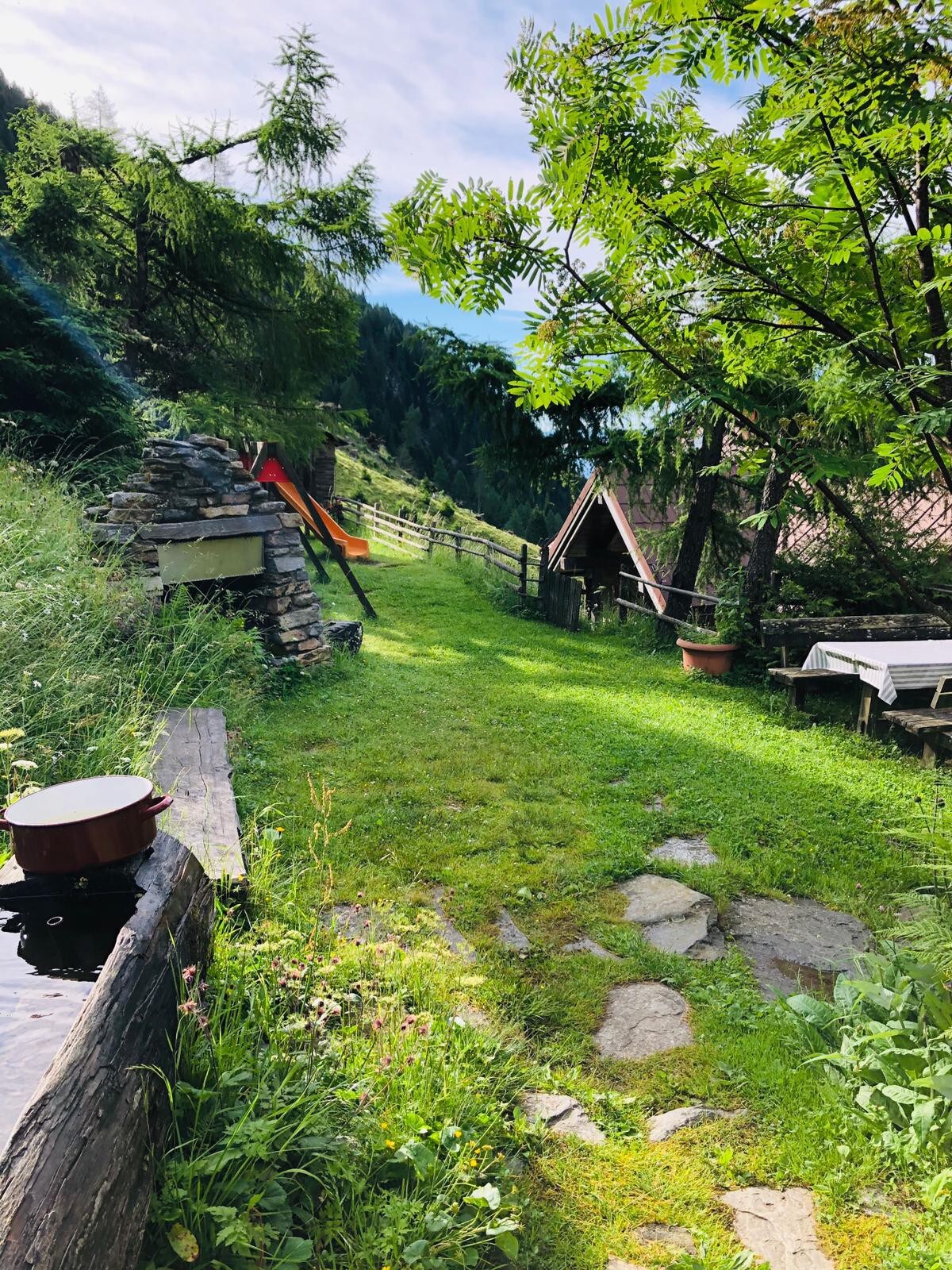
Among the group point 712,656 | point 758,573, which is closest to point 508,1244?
point 712,656

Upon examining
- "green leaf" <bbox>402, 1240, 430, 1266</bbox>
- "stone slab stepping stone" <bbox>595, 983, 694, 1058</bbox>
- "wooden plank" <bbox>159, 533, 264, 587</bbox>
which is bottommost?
"stone slab stepping stone" <bbox>595, 983, 694, 1058</bbox>

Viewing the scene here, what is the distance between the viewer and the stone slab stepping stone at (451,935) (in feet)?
10.7

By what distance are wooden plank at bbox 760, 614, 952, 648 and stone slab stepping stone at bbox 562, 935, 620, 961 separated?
5.54 meters

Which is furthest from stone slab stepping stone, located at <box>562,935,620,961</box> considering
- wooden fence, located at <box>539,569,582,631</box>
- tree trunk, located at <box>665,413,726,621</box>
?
wooden fence, located at <box>539,569,582,631</box>

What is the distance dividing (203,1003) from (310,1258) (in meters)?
0.78

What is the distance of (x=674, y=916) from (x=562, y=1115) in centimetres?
150

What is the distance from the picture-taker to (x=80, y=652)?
4480 mm

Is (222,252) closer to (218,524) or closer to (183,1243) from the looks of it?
(218,524)

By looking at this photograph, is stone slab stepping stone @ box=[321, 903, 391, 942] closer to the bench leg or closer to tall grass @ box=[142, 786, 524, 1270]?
tall grass @ box=[142, 786, 524, 1270]

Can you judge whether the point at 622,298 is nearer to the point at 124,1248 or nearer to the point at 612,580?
the point at 124,1248

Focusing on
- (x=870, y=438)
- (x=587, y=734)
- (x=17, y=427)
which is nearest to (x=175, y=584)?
(x=17, y=427)

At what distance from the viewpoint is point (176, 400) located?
12617mm

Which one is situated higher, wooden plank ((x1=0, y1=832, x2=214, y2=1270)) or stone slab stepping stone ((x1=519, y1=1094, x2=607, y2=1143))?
wooden plank ((x1=0, y1=832, x2=214, y2=1270))

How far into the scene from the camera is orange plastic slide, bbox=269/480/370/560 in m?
12.7
